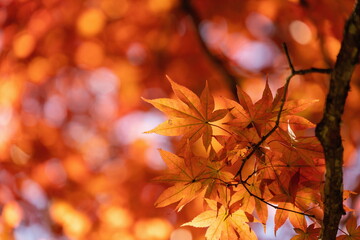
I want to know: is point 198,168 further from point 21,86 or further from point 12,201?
point 12,201

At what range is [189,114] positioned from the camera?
91cm

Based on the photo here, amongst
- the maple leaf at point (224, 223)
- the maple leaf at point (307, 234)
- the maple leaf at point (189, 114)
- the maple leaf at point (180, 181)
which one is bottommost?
the maple leaf at point (307, 234)

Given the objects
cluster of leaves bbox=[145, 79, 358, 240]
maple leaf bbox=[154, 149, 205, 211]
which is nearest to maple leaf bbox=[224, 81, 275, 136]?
cluster of leaves bbox=[145, 79, 358, 240]

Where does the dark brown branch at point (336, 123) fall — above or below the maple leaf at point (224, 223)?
above

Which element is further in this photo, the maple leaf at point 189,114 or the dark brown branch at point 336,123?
the maple leaf at point 189,114

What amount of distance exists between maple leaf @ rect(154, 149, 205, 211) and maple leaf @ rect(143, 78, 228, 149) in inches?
2.2

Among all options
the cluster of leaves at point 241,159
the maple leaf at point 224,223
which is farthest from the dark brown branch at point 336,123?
the maple leaf at point 224,223

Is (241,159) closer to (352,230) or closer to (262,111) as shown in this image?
(262,111)

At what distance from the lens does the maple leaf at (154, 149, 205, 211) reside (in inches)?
35.5

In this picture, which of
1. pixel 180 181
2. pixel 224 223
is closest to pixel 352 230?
pixel 224 223

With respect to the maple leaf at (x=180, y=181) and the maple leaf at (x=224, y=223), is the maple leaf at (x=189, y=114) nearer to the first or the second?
the maple leaf at (x=180, y=181)

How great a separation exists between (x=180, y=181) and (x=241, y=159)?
0.15 metres

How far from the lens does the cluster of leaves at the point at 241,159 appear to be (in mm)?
865

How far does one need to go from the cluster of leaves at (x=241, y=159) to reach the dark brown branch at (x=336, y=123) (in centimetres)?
8
